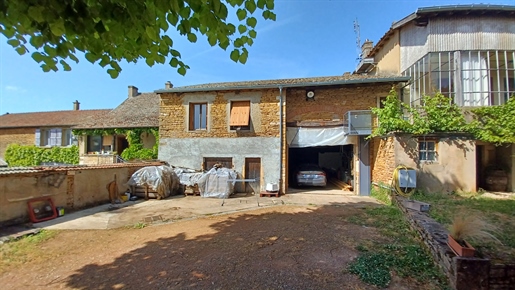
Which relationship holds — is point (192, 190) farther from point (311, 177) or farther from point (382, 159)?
point (382, 159)

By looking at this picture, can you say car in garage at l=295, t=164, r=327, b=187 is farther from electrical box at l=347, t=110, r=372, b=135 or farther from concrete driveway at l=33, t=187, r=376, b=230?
electrical box at l=347, t=110, r=372, b=135

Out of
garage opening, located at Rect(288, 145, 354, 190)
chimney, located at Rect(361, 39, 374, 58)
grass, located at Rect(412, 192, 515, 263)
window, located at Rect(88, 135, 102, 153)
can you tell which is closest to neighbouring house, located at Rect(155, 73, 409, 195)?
grass, located at Rect(412, 192, 515, 263)

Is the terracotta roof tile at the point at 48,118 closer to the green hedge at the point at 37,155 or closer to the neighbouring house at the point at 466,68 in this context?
the green hedge at the point at 37,155

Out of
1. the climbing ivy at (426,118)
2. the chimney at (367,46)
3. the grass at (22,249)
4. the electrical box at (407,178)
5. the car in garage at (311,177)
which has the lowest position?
the grass at (22,249)

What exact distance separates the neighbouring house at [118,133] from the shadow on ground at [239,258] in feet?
32.4

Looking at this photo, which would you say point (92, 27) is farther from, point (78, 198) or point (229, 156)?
point (229, 156)

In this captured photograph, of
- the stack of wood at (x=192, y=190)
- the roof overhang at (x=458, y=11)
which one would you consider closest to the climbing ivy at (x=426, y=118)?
the roof overhang at (x=458, y=11)

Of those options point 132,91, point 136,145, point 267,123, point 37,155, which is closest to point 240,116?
point 267,123

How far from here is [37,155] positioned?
19312 mm

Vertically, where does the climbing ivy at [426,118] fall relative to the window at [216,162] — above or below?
above

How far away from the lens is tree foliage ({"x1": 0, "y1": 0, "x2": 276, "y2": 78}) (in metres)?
1.82

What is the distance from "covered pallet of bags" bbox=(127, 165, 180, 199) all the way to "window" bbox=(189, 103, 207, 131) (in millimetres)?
2820

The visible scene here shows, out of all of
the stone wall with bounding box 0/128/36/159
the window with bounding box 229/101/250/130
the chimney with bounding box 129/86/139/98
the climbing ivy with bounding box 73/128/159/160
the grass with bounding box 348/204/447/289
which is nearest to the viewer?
the grass with bounding box 348/204/447/289

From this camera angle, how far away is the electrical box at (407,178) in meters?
8.30
